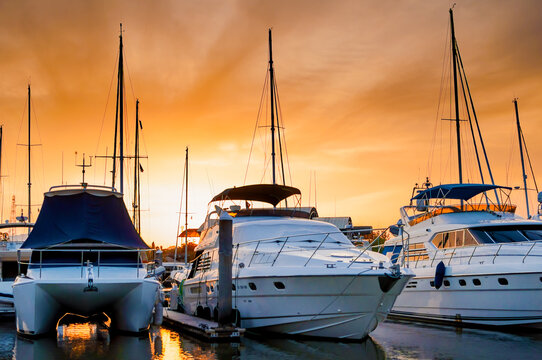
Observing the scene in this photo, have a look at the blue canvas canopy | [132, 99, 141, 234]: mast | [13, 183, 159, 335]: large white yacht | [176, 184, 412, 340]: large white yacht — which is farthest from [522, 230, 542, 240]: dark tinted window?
[132, 99, 141, 234]: mast

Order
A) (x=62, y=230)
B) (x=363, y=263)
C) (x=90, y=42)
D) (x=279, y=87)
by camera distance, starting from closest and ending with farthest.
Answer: (x=363, y=263), (x=62, y=230), (x=90, y=42), (x=279, y=87)

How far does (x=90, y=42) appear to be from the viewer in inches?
834

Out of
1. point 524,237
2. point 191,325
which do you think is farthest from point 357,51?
point 191,325

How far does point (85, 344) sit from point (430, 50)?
17618mm

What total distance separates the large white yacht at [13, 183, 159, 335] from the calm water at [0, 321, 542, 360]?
2.46ft

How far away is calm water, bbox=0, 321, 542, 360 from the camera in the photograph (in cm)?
1186

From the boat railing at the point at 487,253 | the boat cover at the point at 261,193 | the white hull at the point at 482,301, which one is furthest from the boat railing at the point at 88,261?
the boat railing at the point at 487,253

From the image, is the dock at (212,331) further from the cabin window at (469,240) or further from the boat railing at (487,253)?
the cabin window at (469,240)

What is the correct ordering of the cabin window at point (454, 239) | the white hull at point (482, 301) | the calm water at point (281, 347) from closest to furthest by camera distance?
the calm water at point (281, 347) < the white hull at point (482, 301) < the cabin window at point (454, 239)

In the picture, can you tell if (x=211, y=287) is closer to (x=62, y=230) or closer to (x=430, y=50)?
(x=62, y=230)

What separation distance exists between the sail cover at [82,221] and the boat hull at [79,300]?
1.36 metres

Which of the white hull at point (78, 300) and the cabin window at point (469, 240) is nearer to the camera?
the white hull at point (78, 300)

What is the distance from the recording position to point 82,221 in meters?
14.4

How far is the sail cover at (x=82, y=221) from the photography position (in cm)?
1415
